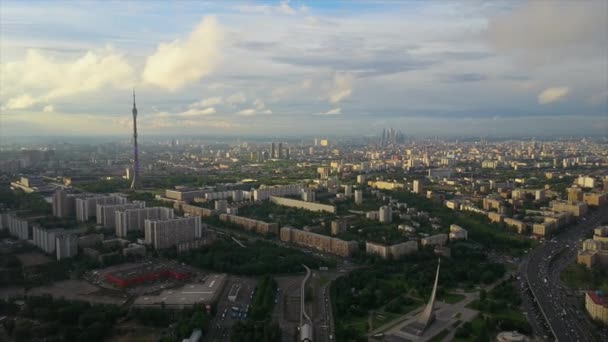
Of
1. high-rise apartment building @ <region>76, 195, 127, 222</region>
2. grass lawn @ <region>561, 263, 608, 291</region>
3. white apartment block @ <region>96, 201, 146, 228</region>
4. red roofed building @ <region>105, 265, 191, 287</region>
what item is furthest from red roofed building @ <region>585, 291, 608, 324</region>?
high-rise apartment building @ <region>76, 195, 127, 222</region>

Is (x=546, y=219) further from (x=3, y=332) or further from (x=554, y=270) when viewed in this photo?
(x=3, y=332)

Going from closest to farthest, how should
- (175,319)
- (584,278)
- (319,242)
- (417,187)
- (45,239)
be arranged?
(175,319) → (584,278) → (45,239) → (319,242) → (417,187)

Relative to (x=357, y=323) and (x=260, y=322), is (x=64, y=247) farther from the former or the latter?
(x=357, y=323)

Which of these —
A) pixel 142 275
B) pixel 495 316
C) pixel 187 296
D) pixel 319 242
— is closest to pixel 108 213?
pixel 142 275

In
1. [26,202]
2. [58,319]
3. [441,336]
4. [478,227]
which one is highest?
[26,202]

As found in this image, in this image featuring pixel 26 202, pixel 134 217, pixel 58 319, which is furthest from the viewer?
pixel 26 202

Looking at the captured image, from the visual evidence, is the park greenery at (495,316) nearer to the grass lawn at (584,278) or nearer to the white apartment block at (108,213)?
the grass lawn at (584,278)

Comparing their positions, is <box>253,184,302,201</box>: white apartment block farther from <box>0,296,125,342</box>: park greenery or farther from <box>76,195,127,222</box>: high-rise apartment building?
<box>0,296,125,342</box>: park greenery
